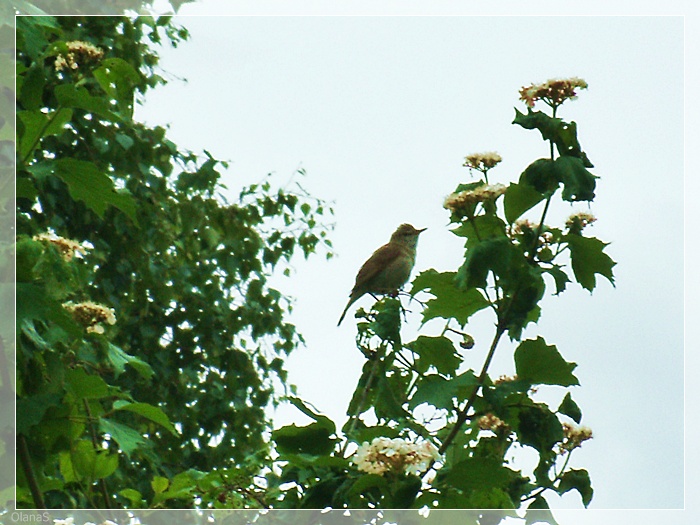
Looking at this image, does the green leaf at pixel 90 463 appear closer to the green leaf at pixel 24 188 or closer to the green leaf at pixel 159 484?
the green leaf at pixel 159 484

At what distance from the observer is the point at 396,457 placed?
200 centimetres

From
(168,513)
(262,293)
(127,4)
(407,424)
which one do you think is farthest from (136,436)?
(262,293)

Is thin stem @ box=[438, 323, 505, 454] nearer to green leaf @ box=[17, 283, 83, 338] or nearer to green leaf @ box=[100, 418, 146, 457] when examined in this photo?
green leaf @ box=[100, 418, 146, 457]

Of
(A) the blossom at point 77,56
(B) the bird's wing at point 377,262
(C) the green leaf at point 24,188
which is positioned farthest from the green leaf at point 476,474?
(B) the bird's wing at point 377,262

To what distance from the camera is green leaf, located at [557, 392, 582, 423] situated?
2.39 meters

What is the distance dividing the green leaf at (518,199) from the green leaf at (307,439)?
25.3 inches

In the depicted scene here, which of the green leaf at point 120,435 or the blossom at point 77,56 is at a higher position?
the blossom at point 77,56

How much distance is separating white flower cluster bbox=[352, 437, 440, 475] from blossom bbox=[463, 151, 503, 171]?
2.56ft

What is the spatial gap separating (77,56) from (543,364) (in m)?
1.54

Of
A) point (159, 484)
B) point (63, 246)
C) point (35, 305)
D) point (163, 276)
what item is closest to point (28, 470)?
point (35, 305)

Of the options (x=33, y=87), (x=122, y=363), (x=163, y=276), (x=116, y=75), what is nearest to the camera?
(x=33, y=87)

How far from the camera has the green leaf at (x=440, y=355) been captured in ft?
7.88

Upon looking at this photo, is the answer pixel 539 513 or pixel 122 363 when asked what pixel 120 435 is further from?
pixel 539 513

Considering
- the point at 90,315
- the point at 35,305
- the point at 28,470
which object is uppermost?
the point at 90,315
